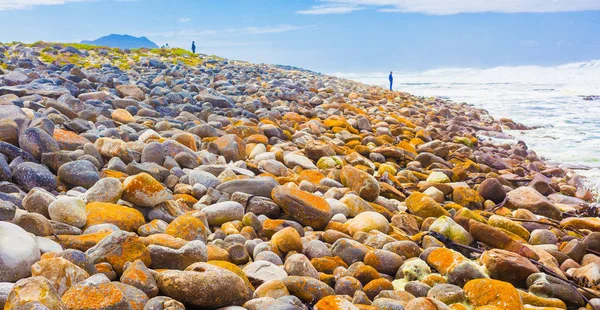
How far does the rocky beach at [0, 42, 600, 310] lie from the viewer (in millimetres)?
2191

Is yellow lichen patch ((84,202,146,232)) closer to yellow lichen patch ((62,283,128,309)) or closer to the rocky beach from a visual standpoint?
the rocky beach

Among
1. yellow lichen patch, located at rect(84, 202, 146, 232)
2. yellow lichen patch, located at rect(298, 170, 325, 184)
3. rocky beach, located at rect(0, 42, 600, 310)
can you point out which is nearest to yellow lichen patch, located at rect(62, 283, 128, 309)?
rocky beach, located at rect(0, 42, 600, 310)

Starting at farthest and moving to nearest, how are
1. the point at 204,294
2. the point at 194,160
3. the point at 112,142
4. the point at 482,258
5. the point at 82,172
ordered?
the point at 194,160
the point at 112,142
the point at 82,172
the point at 482,258
the point at 204,294

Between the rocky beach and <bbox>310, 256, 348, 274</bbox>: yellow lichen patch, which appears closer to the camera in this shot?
the rocky beach

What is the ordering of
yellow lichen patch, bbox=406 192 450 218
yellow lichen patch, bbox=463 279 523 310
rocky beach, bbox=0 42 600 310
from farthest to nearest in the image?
yellow lichen patch, bbox=406 192 450 218 → yellow lichen patch, bbox=463 279 523 310 → rocky beach, bbox=0 42 600 310

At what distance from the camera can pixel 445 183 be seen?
5449 millimetres

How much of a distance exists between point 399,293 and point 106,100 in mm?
5612

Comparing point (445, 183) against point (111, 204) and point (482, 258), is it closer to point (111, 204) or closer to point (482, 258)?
point (482, 258)

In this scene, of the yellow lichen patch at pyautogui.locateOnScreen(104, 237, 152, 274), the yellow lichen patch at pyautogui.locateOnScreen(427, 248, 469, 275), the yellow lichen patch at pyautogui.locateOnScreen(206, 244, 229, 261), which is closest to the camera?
the yellow lichen patch at pyautogui.locateOnScreen(104, 237, 152, 274)

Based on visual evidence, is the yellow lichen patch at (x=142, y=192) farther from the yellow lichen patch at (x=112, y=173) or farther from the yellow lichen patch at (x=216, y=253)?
the yellow lichen patch at (x=216, y=253)

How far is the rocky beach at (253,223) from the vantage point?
219 centimetres

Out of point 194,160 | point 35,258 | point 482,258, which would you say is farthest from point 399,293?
point 194,160

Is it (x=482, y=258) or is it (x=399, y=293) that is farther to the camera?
(x=482, y=258)

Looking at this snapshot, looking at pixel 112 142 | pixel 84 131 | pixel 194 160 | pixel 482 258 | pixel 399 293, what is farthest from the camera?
pixel 84 131
